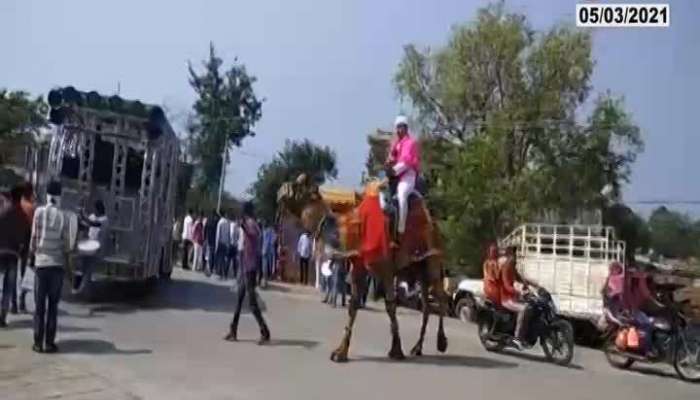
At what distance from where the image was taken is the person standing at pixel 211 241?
83.3 feet

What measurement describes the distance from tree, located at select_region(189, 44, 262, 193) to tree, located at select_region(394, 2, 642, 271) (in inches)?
887

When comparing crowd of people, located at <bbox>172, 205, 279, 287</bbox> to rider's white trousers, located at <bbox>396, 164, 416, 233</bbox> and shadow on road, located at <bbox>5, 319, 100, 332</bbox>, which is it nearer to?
shadow on road, located at <bbox>5, 319, 100, 332</bbox>

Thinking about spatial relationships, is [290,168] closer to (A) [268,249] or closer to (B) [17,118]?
(B) [17,118]

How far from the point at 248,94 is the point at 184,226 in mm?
25740

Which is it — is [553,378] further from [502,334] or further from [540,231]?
[540,231]

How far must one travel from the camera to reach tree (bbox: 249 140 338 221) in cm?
5297

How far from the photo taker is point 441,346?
42.8 feet

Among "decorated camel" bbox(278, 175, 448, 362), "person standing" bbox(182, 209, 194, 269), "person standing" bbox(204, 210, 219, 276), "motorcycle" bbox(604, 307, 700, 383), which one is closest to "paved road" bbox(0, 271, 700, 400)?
"motorcycle" bbox(604, 307, 700, 383)

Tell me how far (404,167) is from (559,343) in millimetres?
3703

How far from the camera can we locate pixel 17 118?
151 feet

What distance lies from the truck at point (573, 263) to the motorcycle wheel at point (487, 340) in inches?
233

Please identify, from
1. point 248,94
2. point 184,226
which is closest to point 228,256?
point 184,226

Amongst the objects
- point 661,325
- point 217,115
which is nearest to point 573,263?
point 661,325

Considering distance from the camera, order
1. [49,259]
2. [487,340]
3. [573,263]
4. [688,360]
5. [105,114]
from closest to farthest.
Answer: [49,259] < [688,360] < [487,340] < [105,114] < [573,263]
